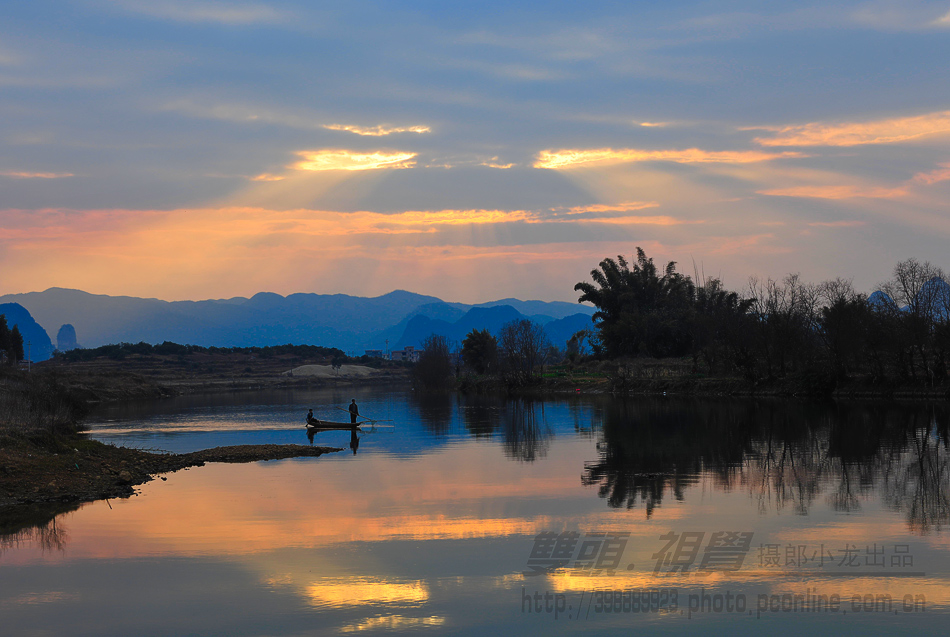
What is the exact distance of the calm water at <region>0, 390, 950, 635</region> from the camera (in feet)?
36.3

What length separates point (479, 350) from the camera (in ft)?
367

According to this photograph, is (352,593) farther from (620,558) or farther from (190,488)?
(190,488)

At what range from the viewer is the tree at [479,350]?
10807 centimetres

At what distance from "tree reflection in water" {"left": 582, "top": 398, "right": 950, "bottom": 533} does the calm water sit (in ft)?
0.46

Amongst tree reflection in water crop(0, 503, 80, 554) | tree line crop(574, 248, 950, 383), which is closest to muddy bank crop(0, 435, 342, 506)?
tree reflection in water crop(0, 503, 80, 554)

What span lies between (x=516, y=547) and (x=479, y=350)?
96.9 metres

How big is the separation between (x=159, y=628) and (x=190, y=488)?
13.2 meters

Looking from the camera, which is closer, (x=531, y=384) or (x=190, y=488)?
(x=190, y=488)

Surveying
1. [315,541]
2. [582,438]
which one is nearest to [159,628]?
[315,541]

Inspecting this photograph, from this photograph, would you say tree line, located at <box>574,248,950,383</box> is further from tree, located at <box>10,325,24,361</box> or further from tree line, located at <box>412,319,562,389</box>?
tree, located at <box>10,325,24,361</box>

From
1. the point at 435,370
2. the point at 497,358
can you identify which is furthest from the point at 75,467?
the point at 435,370

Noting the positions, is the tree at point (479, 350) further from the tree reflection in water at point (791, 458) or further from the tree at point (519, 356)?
the tree reflection in water at point (791, 458)

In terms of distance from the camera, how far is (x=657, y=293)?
95562mm

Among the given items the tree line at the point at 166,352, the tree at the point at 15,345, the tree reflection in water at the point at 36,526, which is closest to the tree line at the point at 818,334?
the tree reflection in water at the point at 36,526
